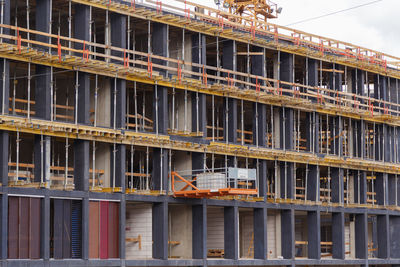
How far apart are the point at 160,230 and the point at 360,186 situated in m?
25.3

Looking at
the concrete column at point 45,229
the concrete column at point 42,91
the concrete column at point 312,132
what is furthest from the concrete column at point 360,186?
the concrete column at point 45,229

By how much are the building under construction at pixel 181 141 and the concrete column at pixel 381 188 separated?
109mm

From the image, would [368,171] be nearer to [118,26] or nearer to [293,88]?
[293,88]

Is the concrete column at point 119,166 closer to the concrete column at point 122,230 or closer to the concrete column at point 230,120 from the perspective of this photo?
the concrete column at point 122,230

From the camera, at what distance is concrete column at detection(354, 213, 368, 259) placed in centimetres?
7350

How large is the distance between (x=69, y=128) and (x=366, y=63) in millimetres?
34750

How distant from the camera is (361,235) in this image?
7394 cm

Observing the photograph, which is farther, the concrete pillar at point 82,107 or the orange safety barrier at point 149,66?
the orange safety barrier at point 149,66

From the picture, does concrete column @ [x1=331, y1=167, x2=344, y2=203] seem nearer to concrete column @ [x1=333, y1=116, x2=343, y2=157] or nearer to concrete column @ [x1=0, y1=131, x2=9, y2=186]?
concrete column @ [x1=333, y1=116, x2=343, y2=157]

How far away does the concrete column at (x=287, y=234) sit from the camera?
6681 cm

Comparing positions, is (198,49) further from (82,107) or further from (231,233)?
(231,233)

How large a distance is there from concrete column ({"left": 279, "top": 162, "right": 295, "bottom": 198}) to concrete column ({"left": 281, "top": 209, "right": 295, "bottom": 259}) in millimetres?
1452

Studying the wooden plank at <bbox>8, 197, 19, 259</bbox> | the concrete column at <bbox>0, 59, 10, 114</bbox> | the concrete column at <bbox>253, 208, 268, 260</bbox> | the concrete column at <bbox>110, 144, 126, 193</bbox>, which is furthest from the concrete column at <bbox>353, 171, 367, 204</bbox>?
the concrete column at <bbox>0, 59, 10, 114</bbox>

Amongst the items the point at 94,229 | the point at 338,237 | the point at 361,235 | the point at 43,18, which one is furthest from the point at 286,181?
the point at 43,18
